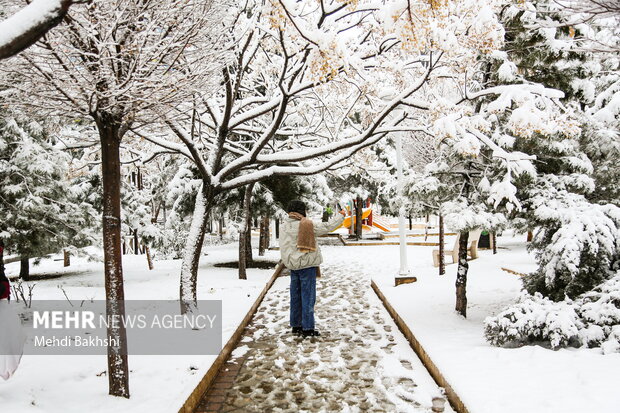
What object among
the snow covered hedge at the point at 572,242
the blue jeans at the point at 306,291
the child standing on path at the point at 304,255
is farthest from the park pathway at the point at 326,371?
the snow covered hedge at the point at 572,242

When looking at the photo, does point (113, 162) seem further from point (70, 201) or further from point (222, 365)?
point (70, 201)

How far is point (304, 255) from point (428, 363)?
2478 mm

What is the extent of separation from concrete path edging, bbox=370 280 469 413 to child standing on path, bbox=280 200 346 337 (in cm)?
147

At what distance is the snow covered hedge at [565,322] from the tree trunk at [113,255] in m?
4.56

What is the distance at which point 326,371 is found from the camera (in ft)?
18.6

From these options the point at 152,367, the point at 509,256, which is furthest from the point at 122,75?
the point at 509,256

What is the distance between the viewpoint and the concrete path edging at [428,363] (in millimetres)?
4438

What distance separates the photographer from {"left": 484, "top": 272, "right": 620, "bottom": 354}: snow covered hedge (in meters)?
5.28

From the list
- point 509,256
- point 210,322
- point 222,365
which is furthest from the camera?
point 509,256

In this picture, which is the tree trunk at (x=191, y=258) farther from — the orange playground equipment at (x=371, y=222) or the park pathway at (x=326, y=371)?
A: the orange playground equipment at (x=371, y=222)

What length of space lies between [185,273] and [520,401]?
5.67 m

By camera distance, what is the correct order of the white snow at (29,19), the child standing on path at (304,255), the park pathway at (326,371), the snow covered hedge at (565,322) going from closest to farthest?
1. the white snow at (29,19)
2. the park pathway at (326,371)
3. the snow covered hedge at (565,322)
4. the child standing on path at (304,255)

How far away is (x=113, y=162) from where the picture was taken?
14.9ft

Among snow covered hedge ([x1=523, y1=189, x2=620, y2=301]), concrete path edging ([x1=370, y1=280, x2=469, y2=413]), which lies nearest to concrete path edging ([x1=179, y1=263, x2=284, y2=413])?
concrete path edging ([x1=370, y1=280, x2=469, y2=413])
